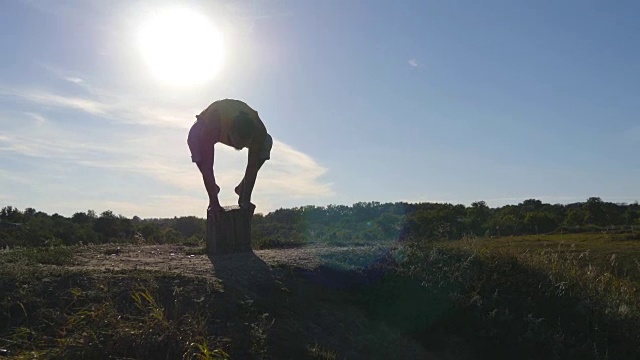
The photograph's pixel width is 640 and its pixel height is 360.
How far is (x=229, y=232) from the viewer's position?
9.52m

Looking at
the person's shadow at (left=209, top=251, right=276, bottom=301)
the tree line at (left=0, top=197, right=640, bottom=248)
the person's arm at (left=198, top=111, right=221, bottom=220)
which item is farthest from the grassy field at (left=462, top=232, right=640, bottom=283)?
the person's arm at (left=198, top=111, right=221, bottom=220)

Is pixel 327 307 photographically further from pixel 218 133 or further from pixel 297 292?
pixel 218 133

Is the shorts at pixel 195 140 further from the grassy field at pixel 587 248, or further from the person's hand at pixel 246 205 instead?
the grassy field at pixel 587 248

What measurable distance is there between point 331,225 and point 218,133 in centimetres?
1394

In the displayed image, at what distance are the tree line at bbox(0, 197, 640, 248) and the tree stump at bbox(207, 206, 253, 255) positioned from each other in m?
1.94

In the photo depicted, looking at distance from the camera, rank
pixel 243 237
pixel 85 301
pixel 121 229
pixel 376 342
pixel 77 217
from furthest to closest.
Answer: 1. pixel 77 217
2. pixel 121 229
3. pixel 243 237
4. pixel 376 342
5. pixel 85 301

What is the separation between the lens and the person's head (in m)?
9.60

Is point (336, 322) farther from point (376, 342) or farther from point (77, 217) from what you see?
point (77, 217)

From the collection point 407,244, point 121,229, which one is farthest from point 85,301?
point 121,229

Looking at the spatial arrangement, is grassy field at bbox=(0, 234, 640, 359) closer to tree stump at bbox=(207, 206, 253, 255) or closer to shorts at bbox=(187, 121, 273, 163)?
tree stump at bbox=(207, 206, 253, 255)

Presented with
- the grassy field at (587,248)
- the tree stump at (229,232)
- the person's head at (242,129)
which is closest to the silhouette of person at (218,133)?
the person's head at (242,129)

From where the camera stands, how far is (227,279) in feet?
23.6

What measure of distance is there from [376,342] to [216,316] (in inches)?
79.9

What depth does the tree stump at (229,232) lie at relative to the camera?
9453 mm
